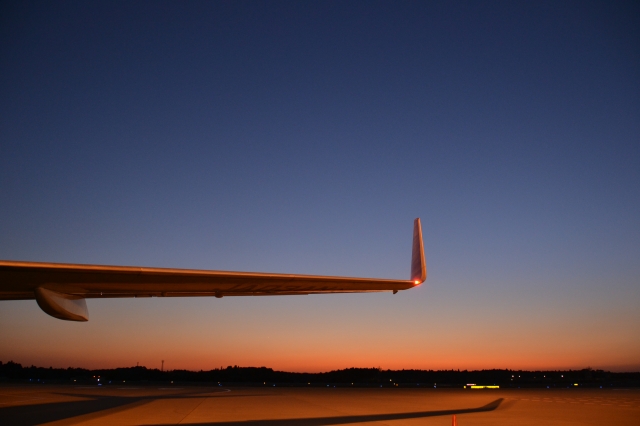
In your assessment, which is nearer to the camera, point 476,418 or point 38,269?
point 38,269

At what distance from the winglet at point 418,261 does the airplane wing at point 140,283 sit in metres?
0.02

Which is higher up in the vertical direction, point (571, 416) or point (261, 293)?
point (261, 293)

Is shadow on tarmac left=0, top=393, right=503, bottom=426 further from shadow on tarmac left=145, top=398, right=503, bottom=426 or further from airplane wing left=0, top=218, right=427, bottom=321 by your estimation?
airplane wing left=0, top=218, right=427, bottom=321

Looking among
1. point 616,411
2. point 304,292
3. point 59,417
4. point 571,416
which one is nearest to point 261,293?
point 304,292

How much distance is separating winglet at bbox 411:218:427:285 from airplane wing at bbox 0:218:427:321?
1.0 inches

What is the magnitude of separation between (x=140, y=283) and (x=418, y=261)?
6.01 m

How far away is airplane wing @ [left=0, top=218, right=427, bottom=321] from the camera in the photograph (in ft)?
25.6

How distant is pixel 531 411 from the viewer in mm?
20344

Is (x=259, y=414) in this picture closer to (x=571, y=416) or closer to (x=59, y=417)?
(x=59, y=417)

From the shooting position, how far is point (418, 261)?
11.5 m

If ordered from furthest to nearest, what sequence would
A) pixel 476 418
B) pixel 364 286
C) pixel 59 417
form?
1. pixel 476 418
2. pixel 59 417
3. pixel 364 286

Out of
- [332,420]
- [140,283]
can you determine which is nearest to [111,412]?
[332,420]

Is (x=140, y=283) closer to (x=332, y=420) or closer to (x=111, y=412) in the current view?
(x=332, y=420)

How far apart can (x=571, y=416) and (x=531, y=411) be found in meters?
2.25
